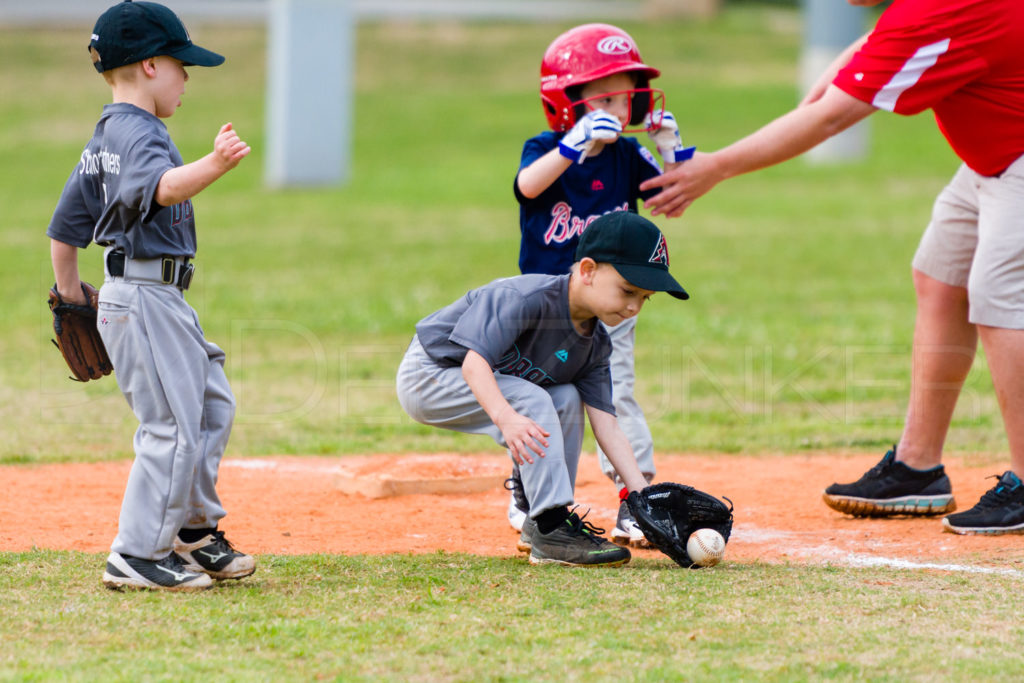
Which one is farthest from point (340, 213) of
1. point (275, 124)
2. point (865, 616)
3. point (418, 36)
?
point (418, 36)

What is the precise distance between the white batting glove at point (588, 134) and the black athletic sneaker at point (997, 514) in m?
2.02

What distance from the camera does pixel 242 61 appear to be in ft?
121

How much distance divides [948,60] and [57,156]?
77.0 ft

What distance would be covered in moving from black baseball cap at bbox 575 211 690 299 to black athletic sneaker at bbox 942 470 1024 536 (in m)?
1.65

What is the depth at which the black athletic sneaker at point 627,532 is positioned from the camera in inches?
192

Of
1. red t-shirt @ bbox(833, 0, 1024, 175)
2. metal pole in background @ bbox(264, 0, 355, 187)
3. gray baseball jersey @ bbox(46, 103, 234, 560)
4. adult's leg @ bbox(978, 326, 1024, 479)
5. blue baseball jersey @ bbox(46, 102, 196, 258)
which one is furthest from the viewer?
metal pole in background @ bbox(264, 0, 355, 187)

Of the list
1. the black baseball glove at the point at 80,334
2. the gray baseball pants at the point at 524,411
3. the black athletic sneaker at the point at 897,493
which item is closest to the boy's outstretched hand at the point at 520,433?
the gray baseball pants at the point at 524,411

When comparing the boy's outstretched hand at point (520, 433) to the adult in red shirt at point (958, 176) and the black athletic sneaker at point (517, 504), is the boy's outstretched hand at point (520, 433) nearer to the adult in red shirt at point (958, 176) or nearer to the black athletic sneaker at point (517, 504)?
the black athletic sneaker at point (517, 504)

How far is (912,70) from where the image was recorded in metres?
4.75

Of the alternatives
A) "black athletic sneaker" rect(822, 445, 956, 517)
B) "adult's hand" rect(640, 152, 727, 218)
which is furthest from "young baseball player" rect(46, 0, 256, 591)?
"black athletic sneaker" rect(822, 445, 956, 517)

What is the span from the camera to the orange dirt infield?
4797 millimetres

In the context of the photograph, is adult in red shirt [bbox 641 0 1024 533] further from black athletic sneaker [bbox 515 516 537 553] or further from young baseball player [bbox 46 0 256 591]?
young baseball player [bbox 46 0 256 591]

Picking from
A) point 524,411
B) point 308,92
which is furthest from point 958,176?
point 308,92

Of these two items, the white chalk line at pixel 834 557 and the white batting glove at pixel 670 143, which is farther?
the white batting glove at pixel 670 143
